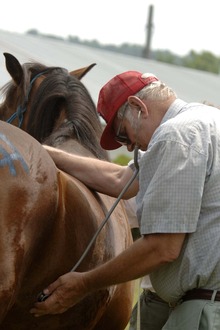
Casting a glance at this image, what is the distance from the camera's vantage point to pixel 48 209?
3.76 meters

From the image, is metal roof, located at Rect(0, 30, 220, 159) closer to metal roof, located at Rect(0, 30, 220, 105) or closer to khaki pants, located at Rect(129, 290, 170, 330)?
metal roof, located at Rect(0, 30, 220, 105)

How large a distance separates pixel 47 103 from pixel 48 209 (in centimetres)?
175

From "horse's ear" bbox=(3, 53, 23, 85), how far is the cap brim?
1410 mm

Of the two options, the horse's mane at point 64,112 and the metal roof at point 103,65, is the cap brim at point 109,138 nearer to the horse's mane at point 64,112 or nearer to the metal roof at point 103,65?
the horse's mane at point 64,112

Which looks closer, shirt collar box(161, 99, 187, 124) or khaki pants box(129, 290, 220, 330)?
khaki pants box(129, 290, 220, 330)

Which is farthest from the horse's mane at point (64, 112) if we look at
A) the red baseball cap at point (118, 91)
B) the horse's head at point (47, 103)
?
the red baseball cap at point (118, 91)

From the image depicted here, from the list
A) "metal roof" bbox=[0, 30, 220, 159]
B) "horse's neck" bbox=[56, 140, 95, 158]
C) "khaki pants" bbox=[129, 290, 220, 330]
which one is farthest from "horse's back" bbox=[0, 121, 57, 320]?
"metal roof" bbox=[0, 30, 220, 159]

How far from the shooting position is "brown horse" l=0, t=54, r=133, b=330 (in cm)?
361

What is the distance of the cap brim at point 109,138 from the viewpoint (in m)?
4.18

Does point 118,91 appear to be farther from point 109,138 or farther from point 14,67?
point 14,67

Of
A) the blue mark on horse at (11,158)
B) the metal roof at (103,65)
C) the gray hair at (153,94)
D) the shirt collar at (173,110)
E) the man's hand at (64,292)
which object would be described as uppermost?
the gray hair at (153,94)

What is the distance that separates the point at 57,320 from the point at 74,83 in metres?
1.73

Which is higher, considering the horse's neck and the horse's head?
the horse's head

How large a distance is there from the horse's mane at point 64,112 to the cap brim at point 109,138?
67cm
